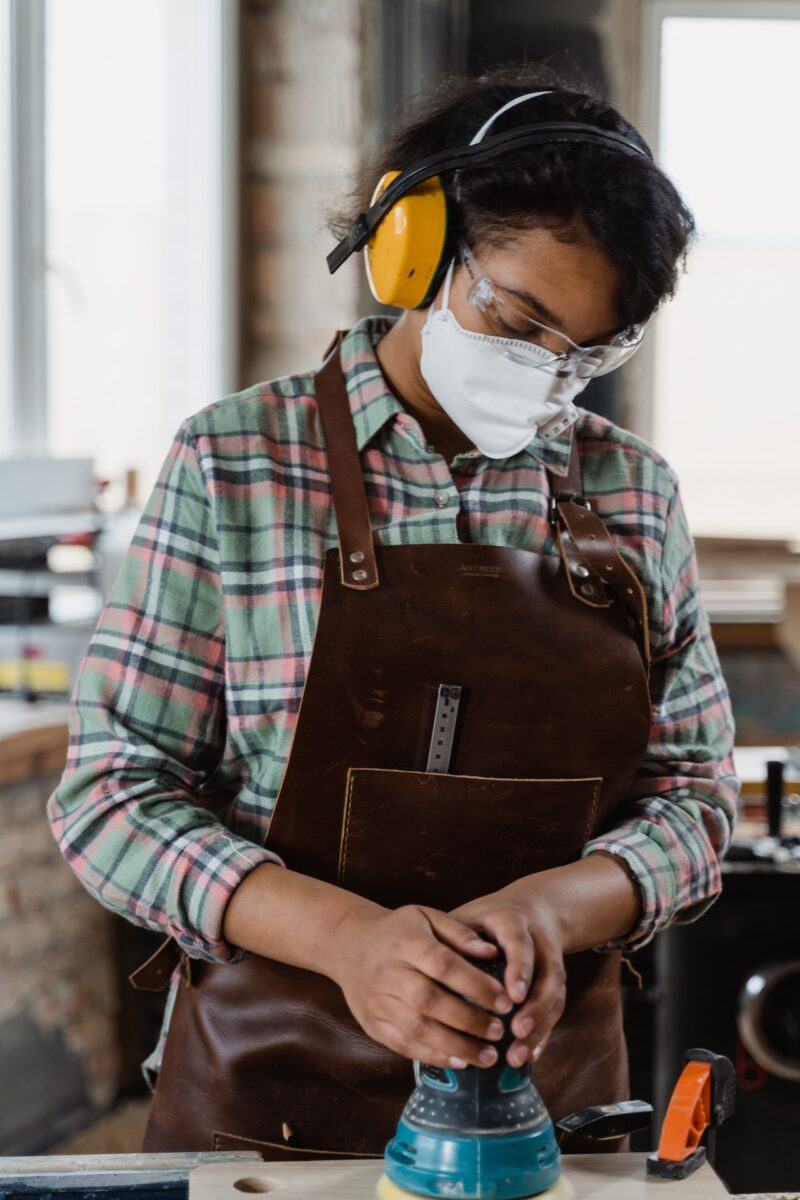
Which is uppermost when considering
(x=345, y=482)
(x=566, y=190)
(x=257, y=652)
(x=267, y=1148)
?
(x=566, y=190)

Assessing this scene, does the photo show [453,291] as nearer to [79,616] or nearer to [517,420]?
[517,420]

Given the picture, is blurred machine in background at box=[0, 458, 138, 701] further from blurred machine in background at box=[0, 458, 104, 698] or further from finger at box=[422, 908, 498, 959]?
finger at box=[422, 908, 498, 959]

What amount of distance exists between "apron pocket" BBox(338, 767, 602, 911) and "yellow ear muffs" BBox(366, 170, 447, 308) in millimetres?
447

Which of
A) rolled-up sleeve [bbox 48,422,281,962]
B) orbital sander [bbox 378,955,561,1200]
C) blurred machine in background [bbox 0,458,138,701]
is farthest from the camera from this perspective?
blurred machine in background [bbox 0,458,138,701]

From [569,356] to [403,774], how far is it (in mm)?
415

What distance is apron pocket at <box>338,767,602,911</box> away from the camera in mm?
1180

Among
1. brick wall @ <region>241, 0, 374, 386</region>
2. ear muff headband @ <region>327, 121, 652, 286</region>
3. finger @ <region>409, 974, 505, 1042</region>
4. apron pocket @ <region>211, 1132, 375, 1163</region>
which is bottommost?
apron pocket @ <region>211, 1132, 375, 1163</region>

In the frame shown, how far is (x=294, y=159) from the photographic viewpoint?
322 cm

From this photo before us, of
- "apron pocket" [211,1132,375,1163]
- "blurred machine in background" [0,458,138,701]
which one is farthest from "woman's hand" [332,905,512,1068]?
"blurred machine in background" [0,458,138,701]

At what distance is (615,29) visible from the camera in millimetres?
3502

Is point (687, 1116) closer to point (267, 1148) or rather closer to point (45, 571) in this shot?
point (267, 1148)

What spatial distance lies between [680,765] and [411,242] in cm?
57

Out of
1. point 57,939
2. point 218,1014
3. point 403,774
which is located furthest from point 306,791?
point 57,939

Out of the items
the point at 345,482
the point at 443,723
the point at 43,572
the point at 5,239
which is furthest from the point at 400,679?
the point at 5,239
